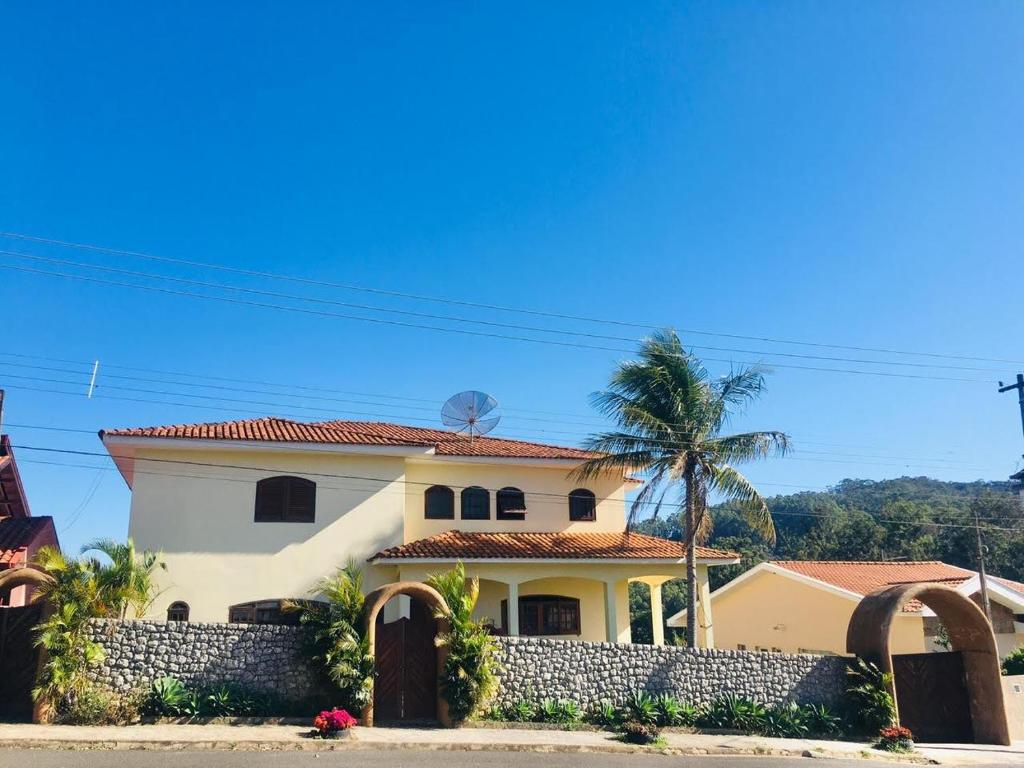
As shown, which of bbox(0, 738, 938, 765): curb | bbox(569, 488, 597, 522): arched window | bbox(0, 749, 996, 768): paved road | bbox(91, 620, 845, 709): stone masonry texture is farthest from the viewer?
bbox(569, 488, 597, 522): arched window

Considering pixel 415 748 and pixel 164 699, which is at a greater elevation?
pixel 164 699

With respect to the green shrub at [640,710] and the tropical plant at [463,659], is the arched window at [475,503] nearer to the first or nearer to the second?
the tropical plant at [463,659]

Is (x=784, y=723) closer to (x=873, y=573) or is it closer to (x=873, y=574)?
(x=873, y=574)

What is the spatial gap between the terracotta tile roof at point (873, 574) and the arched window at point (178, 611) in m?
21.0

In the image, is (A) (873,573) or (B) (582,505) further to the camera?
(A) (873,573)

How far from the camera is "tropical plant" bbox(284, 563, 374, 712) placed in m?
15.3

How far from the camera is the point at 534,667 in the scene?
1697 cm

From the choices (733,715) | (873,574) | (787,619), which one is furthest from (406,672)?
(873,574)

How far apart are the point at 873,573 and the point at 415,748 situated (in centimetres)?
2310

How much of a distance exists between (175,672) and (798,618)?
22.0 m

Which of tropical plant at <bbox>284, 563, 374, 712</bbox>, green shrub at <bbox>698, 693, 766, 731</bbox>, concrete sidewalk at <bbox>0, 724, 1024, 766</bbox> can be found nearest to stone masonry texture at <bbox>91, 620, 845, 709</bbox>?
green shrub at <bbox>698, 693, 766, 731</bbox>

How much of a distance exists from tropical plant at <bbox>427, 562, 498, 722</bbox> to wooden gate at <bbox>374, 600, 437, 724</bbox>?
23.2 inches

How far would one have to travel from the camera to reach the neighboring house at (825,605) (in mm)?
27594

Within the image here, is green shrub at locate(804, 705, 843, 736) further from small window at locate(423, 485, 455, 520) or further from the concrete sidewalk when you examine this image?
small window at locate(423, 485, 455, 520)
